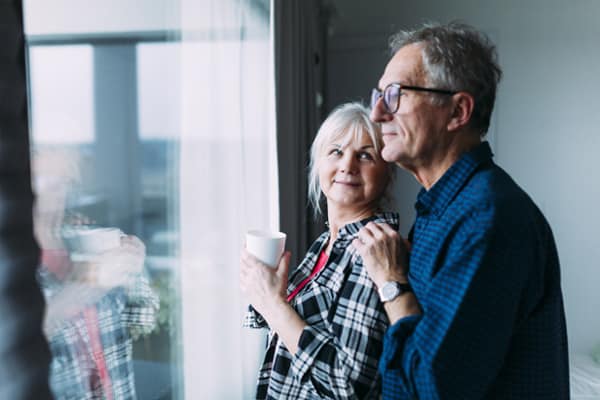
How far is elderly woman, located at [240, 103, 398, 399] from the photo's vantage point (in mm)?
897

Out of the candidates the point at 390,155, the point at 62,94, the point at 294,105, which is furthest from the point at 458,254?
the point at 294,105

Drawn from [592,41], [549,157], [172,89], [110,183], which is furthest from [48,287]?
[592,41]

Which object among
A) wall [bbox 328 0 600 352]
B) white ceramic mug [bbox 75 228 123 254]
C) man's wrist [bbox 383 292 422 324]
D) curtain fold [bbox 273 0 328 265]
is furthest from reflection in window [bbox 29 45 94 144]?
wall [bbox 328 0 600 352]

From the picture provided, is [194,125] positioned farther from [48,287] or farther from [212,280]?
[48,287]

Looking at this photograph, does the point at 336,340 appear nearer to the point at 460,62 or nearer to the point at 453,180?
the point at 453,180

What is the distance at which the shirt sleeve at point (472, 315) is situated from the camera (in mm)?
759

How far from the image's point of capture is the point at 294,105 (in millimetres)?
2080

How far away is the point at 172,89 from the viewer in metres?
1.27

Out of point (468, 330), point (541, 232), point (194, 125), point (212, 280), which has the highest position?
point (194, 125)

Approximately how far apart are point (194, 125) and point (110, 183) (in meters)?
0.37

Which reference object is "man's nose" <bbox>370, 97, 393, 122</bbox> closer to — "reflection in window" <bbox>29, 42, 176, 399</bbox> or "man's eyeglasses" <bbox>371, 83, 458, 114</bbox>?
"man's eyeglasses" <bbox>371, 83, 458, 114</bbox>

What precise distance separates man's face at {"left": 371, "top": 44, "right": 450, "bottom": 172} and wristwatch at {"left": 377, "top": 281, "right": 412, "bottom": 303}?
0.25m

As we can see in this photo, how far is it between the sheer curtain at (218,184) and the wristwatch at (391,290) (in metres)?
0.63

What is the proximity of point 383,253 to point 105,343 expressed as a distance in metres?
0.55
